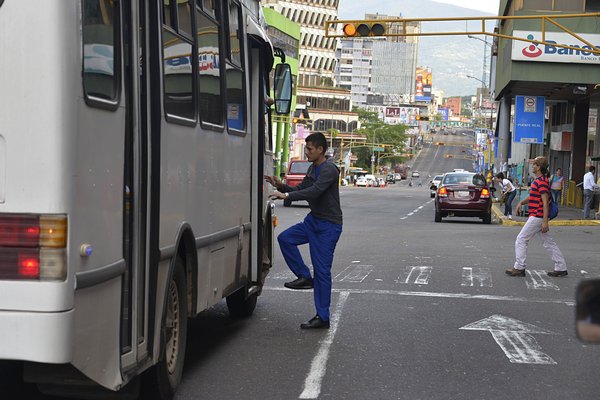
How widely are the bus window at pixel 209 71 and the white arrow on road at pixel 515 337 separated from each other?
3.30 meters

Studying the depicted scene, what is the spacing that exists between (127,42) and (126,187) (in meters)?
0.80

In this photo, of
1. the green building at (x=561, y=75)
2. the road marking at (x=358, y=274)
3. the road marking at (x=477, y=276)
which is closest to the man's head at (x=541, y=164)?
the road marking at (x=477, y=276)

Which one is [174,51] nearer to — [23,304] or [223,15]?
[223,15]

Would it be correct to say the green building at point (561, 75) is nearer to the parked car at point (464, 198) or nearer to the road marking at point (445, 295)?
the parked car at point (464, 198)

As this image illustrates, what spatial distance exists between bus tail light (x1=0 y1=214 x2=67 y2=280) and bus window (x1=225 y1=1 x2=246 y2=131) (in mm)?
3897

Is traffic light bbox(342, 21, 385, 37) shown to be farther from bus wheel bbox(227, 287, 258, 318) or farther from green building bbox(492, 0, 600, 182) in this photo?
bus wheel bbox(227, 287, 258, 318)

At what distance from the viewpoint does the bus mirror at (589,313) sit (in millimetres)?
2695

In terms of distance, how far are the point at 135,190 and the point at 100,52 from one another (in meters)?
0.89

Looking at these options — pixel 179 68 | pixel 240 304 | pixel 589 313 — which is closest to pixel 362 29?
pixel 240 304

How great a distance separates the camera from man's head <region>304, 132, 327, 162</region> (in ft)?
32.7

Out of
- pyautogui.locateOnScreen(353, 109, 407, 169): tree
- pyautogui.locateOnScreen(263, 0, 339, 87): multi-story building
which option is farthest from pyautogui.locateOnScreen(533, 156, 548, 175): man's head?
pyautogui.locateOnScreen(353, 109, 407, 169): tree

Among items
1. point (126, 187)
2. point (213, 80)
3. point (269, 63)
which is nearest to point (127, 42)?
point (126, 187)

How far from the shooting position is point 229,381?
764 cm

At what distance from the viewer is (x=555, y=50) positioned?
45.1 m
